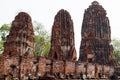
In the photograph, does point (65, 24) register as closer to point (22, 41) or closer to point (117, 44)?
point (22, 41)

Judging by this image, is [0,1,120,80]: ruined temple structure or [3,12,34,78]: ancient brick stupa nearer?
[0,1,120,80]: ruined temple structure

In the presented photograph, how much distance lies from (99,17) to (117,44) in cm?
1781

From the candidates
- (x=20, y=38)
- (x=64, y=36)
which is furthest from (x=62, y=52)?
(x=20, y=38)

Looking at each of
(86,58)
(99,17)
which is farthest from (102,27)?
(86,58)

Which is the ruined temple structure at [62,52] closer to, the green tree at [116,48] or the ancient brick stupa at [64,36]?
the ancient brick stupa at [64,36]

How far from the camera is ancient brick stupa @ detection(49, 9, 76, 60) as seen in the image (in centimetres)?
2561

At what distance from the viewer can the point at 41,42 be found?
138ft

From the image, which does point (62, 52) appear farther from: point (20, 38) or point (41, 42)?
point (41, 42)

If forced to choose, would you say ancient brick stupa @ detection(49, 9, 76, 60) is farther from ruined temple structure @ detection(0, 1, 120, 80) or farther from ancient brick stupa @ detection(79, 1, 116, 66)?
ancient brick stupa @ detection(79, 1, 116, 66)

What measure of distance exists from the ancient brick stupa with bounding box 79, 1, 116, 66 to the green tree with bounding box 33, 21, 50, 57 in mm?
10290

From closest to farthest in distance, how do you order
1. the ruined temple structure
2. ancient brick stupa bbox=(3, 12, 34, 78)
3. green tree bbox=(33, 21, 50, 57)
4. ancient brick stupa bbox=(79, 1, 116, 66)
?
the ruined temple structure → ancient brick stupa bbox=(3, 12, 34, 78) → ancient brick stupa bbox=(79, 1, 116, 66) → green tree bbox=(33, 21, 50, 57)

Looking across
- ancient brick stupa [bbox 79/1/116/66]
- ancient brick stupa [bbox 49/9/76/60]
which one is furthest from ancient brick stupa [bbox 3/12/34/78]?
ancient brick stupa [bbox 79/1/116/66]

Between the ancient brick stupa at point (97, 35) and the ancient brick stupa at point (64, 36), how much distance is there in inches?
175

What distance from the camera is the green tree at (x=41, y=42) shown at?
4077 centimetres
